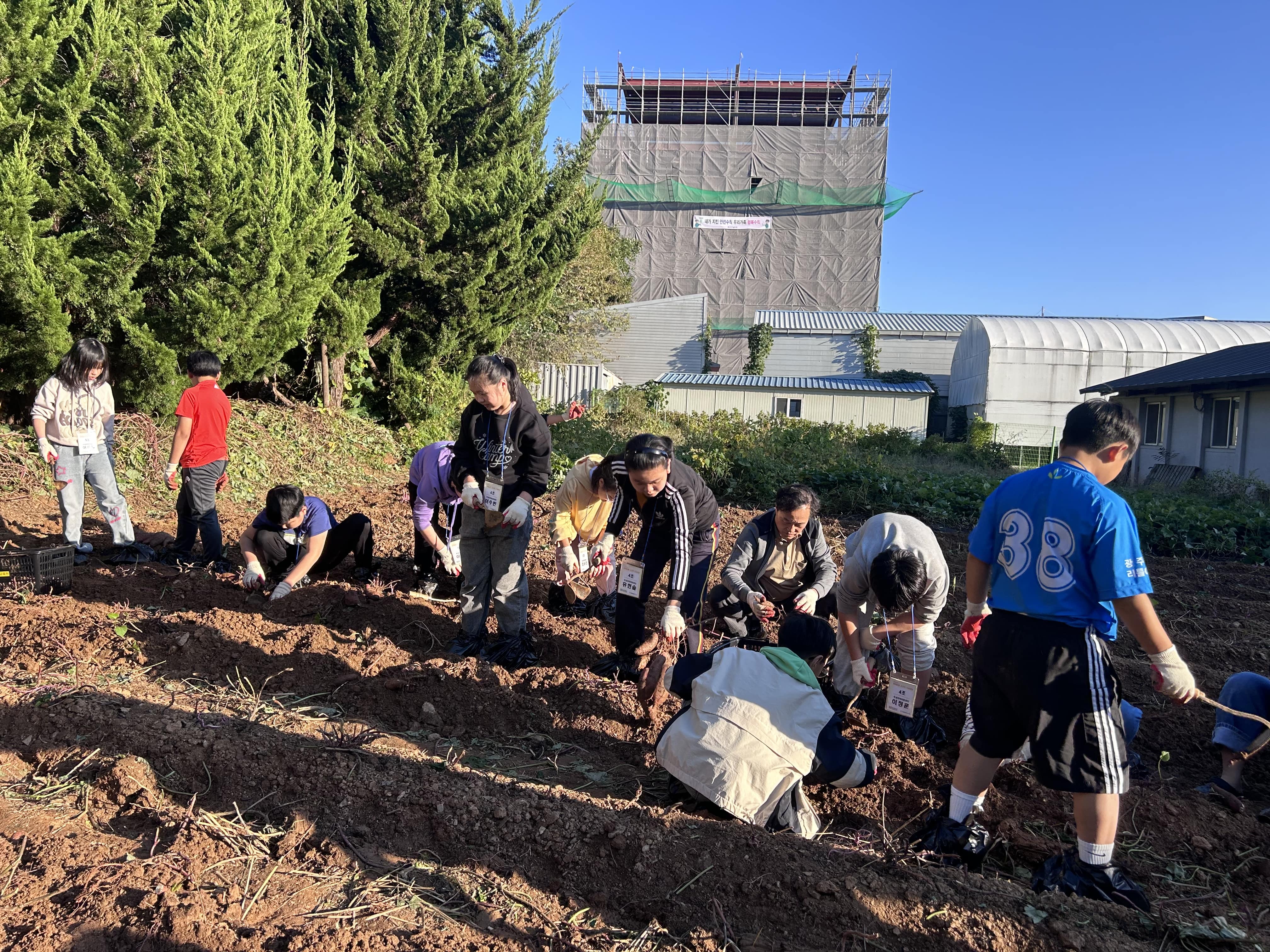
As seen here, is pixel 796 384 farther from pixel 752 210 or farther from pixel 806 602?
pixel 806 602

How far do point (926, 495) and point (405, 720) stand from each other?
7490 millimetres

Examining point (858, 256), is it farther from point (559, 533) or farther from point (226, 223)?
point (559, 533)

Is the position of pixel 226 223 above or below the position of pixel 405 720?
above

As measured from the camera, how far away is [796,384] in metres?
25.7

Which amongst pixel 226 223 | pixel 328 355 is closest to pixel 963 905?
pixel 226 223

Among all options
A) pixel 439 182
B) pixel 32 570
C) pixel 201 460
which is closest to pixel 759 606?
pixel 201 460

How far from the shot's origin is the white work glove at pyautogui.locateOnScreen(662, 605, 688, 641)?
365cm

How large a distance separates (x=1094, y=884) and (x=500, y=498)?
2.98m

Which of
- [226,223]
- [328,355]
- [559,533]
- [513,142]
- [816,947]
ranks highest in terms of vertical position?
[513,142]

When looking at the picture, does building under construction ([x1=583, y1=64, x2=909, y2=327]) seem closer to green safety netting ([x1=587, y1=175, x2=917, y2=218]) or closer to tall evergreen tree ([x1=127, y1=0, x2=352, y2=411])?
green safety netting ([x1=587, y1=175, x2=917, y2=218])

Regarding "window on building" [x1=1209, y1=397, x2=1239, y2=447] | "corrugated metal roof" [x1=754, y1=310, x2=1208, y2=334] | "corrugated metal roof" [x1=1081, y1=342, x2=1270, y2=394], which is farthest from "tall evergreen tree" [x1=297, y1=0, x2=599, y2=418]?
"corrugated metal roof" [x1=754, y1=310, x2=1208, y2=334]

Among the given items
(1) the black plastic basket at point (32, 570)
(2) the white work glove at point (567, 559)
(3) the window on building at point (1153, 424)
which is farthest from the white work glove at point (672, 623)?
(3) the window on building at point (1153, 424)

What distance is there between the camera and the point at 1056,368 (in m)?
23.4

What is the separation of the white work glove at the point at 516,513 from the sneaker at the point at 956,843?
2318 mm
